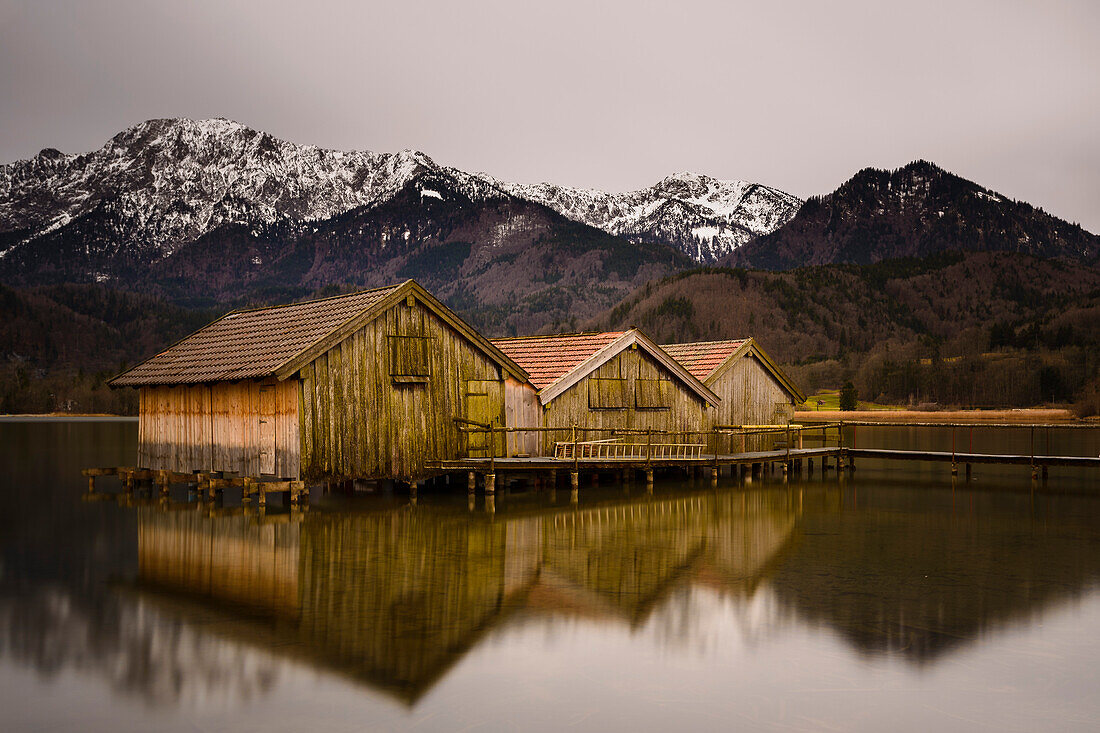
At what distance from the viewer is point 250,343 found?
Result: 106ft

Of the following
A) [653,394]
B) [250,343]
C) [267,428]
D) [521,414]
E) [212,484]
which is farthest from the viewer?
[653,394]

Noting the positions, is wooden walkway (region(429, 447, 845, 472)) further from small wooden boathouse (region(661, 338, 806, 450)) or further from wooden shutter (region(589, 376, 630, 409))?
wooden shutter (region(589, 376, 630, 409))

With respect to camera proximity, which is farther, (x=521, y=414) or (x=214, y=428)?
(x=521, y=414)

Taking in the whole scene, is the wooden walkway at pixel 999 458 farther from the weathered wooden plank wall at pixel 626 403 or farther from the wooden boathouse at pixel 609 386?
the weathered wooden plank wall at pixel 626 403

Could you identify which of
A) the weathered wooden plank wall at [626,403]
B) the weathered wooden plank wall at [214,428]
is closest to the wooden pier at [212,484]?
the weathered wooden plank wall at [214,428]

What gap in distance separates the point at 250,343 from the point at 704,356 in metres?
19.3

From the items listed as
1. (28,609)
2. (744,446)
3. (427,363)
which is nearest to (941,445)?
(744,446)

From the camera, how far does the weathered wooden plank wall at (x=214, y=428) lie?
2872 cm

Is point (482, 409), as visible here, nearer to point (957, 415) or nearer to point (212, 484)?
point (212, 484)

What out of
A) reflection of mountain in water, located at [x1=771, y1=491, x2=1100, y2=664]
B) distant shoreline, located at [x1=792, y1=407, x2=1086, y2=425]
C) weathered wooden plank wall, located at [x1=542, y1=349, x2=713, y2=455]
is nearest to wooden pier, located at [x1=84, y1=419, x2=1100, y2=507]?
weathered wooden plank wall, located at [x1=542, y1=349, x2=713, y2=455]

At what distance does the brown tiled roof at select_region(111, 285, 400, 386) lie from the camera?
29438mm

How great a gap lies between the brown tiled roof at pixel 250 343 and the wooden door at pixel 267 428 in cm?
85

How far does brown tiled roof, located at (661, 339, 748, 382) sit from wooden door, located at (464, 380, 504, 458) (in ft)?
33.1

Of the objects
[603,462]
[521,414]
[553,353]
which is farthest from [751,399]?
[521,414]
